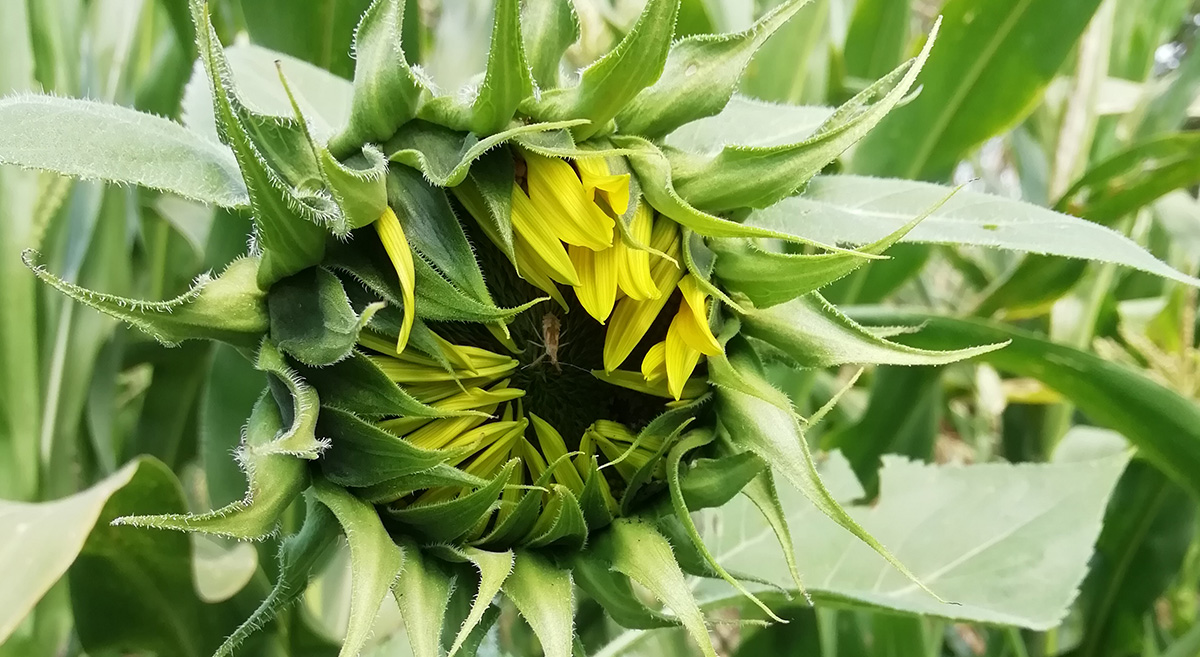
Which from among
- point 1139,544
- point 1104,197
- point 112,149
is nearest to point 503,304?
point 112,149

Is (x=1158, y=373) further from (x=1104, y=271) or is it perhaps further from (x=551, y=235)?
(x=551, y=235)

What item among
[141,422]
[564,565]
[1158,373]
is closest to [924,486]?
[1158,373]

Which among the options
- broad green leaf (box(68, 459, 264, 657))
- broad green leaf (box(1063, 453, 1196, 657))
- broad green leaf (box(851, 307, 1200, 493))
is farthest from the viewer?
broad green leaf (box(1063, 453, 1196, 657))

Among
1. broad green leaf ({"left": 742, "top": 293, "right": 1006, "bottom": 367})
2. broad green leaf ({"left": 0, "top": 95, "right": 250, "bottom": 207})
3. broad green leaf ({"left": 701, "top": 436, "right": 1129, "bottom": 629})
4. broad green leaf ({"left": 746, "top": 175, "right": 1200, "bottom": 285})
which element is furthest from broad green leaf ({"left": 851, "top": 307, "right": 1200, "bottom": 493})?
broad green leaf ({"left": 0, "top": 95, "right": 250, "bottom": 207})

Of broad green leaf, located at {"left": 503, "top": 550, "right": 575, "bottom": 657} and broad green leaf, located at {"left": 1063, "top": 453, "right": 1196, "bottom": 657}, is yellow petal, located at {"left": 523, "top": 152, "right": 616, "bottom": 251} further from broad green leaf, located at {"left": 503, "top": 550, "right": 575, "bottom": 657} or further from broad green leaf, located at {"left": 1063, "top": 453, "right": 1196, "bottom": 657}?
broad green leaf, located at {"left": 1063, "top": 453, "right": 1196, "bottom": 657}

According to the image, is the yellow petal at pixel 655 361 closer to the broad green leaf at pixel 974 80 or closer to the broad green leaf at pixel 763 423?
the broad green leaf at pixel 763 423
